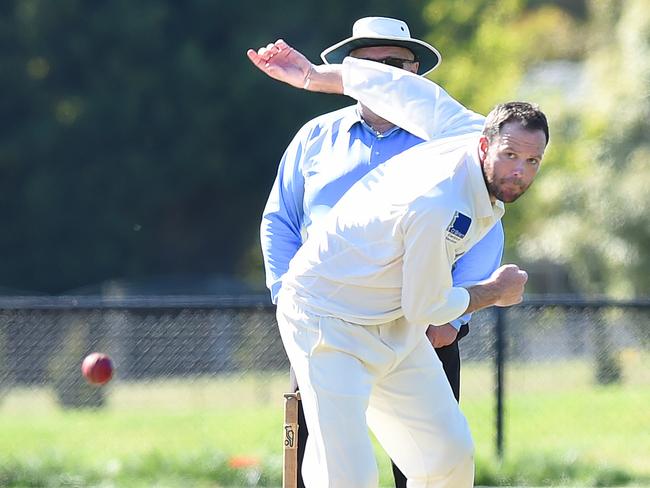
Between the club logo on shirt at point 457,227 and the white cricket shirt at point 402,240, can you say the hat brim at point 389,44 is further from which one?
the club logo on shirt at point 457,227

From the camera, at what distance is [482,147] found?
171 inches

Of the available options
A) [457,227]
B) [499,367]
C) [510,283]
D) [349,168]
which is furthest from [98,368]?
[457,227]

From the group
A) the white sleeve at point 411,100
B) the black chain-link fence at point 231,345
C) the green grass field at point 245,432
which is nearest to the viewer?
the white sleeve at point 411,100

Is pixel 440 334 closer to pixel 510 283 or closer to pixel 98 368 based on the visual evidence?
pixel 510 283

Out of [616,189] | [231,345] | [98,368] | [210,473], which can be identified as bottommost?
[616,189]

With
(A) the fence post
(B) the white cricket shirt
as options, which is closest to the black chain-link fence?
(A) the fence post

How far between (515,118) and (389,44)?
3.91 ft

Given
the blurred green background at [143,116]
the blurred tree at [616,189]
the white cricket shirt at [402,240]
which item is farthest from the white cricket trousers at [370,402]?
the blurred green background at [143,116]

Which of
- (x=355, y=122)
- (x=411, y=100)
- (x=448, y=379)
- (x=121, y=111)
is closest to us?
(x=411, y=100)

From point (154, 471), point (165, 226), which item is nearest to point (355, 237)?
point (154, 471)

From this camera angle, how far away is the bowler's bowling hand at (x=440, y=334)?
203 inches

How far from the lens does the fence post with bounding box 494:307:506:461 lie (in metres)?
9.04

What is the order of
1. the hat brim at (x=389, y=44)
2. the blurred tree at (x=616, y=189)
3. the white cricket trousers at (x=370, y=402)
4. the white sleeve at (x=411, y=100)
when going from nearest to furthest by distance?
the white cricket trousers at (x=370, y=402)
the white sleeve at (x=411, y=100)
the hat brim at (x=389, y=44)
the blurred tree at (x=616, y=189)

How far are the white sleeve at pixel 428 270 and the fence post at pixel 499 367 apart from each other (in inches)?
182
